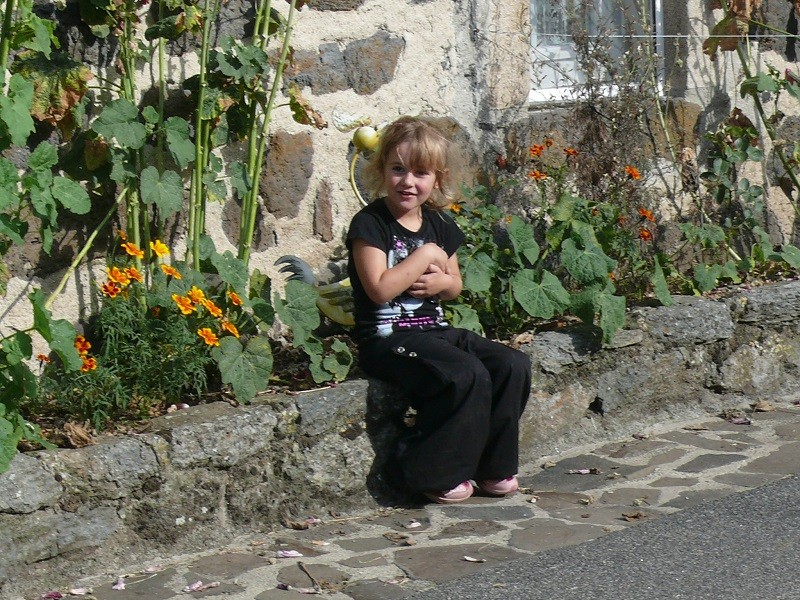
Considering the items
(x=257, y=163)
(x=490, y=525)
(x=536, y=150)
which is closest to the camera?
(x=490, y=525)

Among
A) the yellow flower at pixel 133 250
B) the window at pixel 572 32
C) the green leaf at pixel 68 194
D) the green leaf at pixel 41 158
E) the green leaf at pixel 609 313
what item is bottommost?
the green leaf at pixel 609 313

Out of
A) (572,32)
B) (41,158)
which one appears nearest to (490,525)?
(41,158)

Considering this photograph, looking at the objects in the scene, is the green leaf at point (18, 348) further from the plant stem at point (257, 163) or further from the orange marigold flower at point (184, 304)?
the plant stem at point (257, 163)

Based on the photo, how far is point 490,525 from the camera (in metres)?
3.47

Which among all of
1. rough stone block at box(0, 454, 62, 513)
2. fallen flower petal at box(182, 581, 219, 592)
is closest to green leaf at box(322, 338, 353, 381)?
fallen flower petal at box(182, 581, 219, 592)

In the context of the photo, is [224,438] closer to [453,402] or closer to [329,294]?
[453,402]

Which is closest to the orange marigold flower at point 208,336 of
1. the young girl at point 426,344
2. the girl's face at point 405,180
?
the young girl at point 426,344

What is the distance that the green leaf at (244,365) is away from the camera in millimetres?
3523

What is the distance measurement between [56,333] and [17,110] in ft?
1.82

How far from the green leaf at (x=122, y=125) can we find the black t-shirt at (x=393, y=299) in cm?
70

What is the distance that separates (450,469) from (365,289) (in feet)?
1.96

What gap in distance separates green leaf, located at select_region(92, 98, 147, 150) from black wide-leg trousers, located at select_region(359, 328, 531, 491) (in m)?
0.93

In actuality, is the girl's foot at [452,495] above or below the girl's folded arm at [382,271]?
below

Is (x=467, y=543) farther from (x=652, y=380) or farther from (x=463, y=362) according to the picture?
(x=652, y=380)
